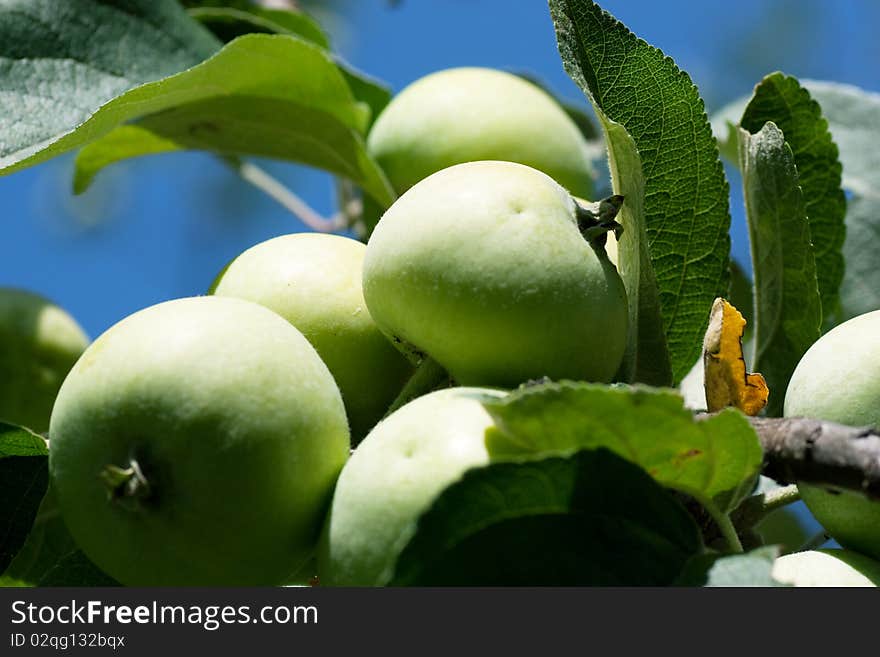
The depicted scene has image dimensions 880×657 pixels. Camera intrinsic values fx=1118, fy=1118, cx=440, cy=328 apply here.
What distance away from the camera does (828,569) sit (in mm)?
1038

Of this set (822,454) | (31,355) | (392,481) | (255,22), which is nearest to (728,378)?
(822,454)

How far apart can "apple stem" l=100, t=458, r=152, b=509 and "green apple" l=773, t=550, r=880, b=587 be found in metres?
0.57

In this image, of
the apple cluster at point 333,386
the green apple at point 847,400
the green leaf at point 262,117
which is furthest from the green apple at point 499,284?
the green leaf at point 262,117

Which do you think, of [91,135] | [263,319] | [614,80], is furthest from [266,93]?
[263,319]

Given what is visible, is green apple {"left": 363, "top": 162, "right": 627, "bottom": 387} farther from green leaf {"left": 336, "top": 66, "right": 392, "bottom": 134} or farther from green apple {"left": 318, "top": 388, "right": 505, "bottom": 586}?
green leaf {"left": 336, "top": 66, "right": 392, "bottom": 134}

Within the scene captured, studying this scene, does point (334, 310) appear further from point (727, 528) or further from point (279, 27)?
point (279, 27)

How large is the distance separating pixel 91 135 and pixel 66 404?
1.62 ft

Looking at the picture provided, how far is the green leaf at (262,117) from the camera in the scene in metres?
1.56

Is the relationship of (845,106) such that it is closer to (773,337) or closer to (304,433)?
(773,337)

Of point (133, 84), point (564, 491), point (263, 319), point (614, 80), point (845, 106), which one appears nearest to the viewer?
point (564, 491)

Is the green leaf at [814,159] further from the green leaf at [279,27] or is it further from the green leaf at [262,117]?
the green leaf at [279,27]

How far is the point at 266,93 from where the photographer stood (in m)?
1.69

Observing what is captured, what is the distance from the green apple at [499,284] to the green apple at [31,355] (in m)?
1.06

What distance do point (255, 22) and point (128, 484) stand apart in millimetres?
1130
